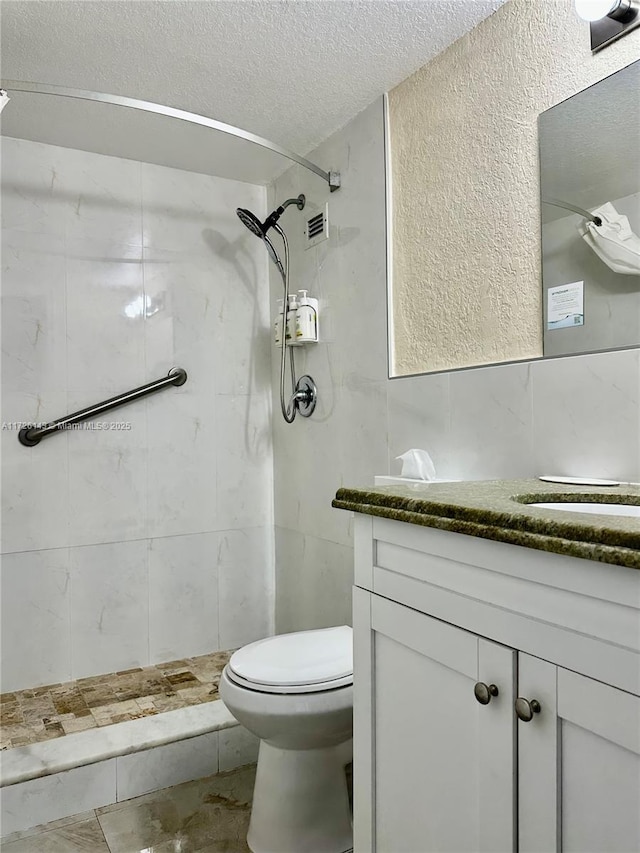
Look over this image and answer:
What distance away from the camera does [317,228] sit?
8.28 feet

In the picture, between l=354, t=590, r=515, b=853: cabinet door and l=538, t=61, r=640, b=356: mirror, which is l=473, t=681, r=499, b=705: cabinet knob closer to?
l=354, t=590, r=515, b=853: cabinet door

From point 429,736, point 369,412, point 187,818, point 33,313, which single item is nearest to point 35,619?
point 187,818

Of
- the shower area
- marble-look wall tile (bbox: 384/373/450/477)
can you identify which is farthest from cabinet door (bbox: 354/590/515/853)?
the shower area

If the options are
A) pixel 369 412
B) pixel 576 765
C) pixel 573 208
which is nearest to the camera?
pixel 576 765

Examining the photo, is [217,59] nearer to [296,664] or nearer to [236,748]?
[296,664]

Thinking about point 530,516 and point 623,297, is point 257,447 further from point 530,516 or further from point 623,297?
point 530,516

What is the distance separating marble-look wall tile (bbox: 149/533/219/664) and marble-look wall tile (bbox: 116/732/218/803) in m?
0.67

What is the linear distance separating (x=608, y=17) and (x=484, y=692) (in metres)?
1.41

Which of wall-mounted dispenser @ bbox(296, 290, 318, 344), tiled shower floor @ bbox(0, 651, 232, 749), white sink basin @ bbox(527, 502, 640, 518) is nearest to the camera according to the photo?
white sink basin @ bbox(527, 502, 640, 518)

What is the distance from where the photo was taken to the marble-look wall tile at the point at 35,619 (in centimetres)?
239

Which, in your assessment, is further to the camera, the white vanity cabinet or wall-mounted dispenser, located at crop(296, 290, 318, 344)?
wall-mounted dispenser, located at crop(296, 290, 318, 344)

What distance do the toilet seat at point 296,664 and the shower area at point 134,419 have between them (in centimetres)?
52

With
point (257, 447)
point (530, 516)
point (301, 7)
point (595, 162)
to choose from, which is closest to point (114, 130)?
point (301, 7)

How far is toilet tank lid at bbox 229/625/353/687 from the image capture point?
1.61 meters
